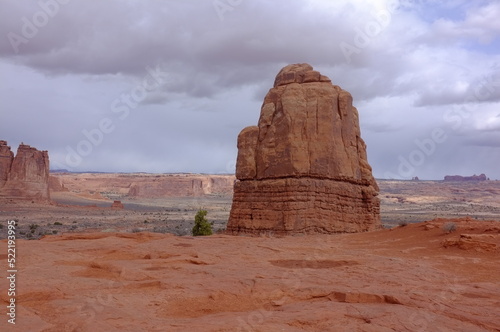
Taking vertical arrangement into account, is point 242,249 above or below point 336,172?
below

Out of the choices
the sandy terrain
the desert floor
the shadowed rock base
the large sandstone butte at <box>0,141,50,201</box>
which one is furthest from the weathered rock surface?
the desert floor

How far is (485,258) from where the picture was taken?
11.8 metres

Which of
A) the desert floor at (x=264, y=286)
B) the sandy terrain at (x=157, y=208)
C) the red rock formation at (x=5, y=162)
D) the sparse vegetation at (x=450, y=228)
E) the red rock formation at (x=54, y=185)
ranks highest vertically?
the red rock formation at (x=5, y=162)

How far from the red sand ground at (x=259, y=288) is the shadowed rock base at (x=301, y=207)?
613cm

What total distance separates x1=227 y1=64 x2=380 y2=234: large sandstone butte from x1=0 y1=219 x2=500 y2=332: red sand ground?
658cm

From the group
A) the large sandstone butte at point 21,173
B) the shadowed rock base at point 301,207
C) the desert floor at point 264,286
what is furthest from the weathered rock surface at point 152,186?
the desert floor at point 264,286

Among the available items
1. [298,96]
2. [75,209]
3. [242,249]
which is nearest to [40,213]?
[75,209]

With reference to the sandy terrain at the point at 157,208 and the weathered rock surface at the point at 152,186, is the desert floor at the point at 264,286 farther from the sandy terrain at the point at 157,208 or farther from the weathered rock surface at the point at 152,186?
the weathered rock surface at the point at 152,186

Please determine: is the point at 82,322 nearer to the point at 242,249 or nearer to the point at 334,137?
the point at 242,249

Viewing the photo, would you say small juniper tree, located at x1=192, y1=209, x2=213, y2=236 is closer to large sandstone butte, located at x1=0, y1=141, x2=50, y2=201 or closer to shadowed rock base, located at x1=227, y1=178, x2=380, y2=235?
shadowed rock base, located at x1=227, y1=178, x2=380, y2=235

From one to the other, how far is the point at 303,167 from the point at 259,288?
13.8 m

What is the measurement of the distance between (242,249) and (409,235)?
6633 mm

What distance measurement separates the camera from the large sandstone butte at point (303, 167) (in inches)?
827

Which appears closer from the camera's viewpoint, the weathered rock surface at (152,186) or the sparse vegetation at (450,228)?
the sparse vegetation at (450,228)
